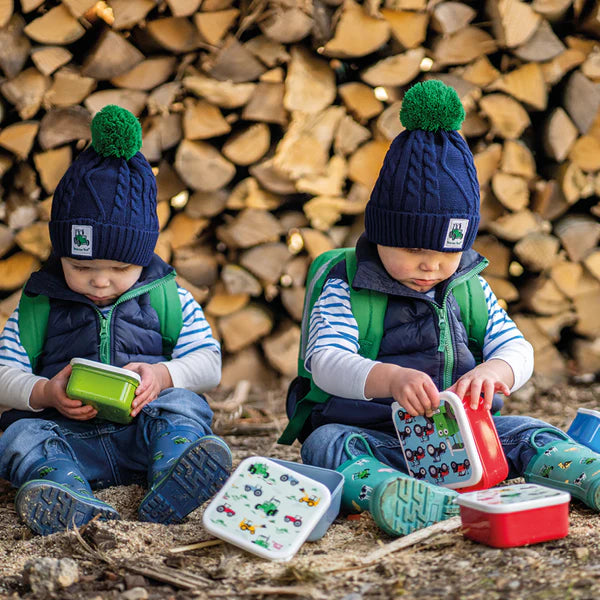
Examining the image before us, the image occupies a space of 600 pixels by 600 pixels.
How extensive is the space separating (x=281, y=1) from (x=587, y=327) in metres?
1.58

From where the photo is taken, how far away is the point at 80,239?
6.53 feet

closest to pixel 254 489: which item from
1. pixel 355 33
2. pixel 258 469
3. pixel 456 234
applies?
pixel 258 469

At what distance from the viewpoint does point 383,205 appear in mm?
1954

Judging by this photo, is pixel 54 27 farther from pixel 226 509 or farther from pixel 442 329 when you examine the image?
pixel 226 509

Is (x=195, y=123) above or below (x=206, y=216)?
above

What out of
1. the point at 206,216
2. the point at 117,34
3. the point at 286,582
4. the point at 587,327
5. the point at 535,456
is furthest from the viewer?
the point at 587,327

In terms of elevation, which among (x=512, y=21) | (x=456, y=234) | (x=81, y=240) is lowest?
(x=81, y=240)

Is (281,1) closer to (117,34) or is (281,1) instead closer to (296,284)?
(117,34)

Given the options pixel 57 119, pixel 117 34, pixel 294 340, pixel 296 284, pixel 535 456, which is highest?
pixel 117 34

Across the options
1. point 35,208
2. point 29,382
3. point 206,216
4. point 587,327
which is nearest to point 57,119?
point 35,208

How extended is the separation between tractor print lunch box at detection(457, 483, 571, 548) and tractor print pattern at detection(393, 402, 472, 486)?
20 cm

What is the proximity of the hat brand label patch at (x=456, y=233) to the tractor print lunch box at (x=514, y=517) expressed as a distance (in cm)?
60

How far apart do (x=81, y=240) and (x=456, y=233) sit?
0.84 m

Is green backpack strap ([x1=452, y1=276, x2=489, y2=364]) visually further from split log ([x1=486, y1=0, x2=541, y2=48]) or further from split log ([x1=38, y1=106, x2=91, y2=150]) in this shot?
split log ([x1=38, y1=106, x2=91, y2=150])
